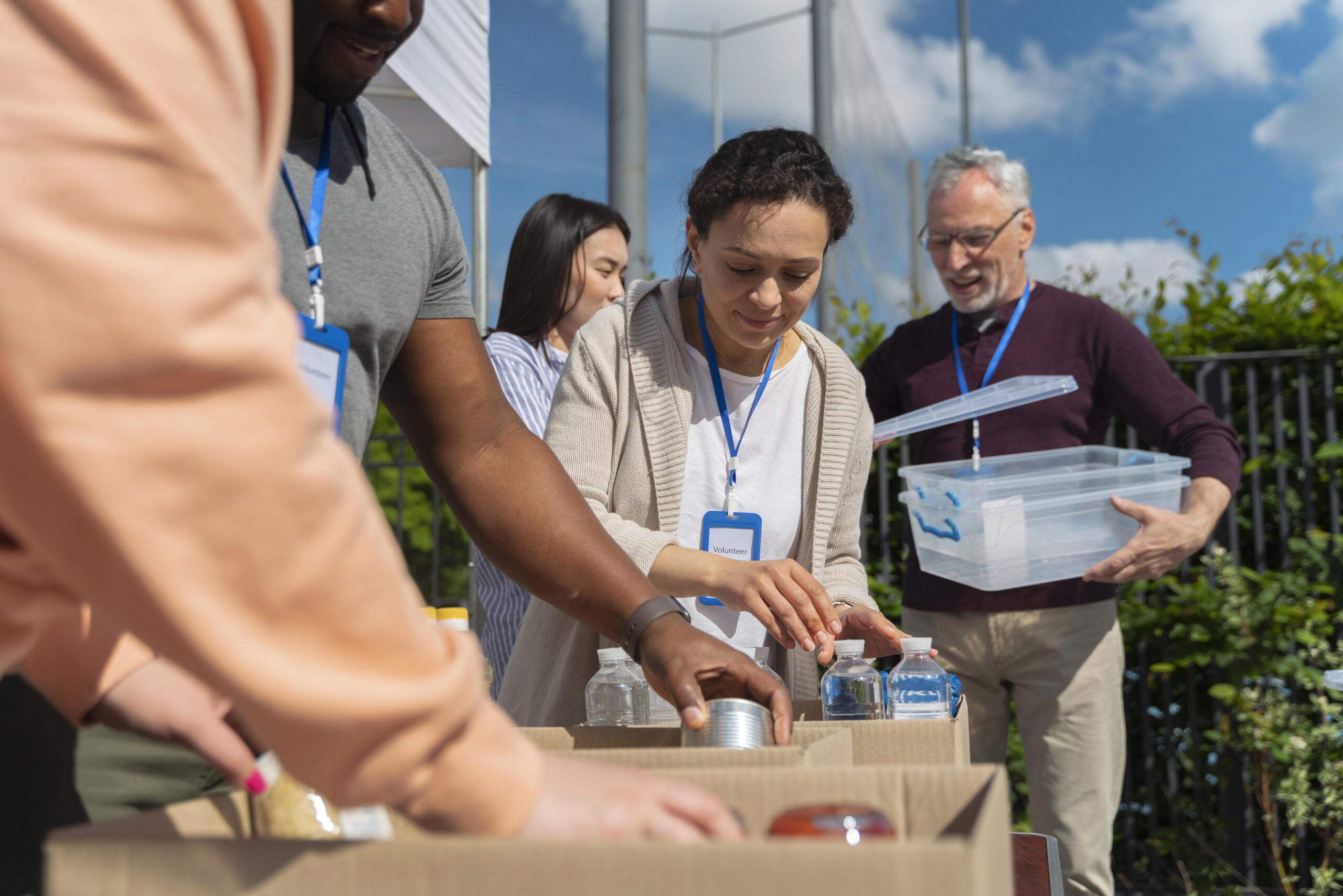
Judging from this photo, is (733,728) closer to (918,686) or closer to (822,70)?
(918,686)

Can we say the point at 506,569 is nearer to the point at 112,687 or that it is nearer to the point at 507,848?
the point at 112,687

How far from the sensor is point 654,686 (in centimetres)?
132

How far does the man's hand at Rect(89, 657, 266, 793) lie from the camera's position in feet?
2.67

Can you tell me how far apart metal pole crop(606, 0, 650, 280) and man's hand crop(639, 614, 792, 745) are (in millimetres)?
3036

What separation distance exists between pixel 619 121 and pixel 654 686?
3398 mm

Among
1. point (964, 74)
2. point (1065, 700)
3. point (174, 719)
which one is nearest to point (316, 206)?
point (174, 719)

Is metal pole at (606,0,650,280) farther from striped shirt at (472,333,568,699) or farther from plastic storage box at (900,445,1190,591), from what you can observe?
plastic storage box at (900,445,1190,591)

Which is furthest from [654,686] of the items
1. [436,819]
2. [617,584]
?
[436,819]

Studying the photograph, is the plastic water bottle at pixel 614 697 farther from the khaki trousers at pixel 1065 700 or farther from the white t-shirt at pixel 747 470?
the khaki trousers at pixel 1065 700

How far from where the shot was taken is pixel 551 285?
3.33 m

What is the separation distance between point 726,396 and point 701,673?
1.10 meters

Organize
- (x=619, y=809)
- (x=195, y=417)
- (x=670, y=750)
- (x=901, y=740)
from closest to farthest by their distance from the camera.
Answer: (x=195, y=417)
(x=619, y=809)
(x=670, y=750)
(x=901, y=740)

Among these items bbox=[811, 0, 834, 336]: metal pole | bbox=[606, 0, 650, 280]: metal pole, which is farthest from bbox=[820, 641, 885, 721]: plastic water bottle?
bbox=[811, 0, 834, 336]: metal pole

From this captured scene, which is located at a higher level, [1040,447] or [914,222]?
[914,222]
